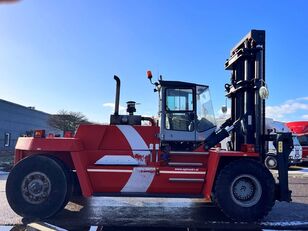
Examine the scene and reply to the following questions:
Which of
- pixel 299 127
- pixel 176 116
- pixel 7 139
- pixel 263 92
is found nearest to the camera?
pixel 263 92

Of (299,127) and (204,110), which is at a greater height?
(299,127)

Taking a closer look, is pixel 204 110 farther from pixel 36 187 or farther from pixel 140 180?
pixel 36 187

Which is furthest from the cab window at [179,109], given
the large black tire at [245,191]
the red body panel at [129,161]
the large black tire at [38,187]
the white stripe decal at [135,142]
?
the large black tire at [38,187]

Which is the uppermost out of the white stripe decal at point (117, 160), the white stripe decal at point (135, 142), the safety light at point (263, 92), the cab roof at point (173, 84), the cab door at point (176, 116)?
the cab roof at point (173, 84)

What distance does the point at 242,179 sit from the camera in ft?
27.1

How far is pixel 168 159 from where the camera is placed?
8555mm

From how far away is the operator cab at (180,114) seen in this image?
8633 millimetres

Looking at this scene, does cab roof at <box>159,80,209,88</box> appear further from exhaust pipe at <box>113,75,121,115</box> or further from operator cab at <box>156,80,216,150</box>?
exhaust pipe at <box>113,75,121,115</box>

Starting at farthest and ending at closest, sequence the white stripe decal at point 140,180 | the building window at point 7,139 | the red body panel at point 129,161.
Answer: the building window at point 7,139, the white stripe decal at point 140,180, the red body panel at point 129,161

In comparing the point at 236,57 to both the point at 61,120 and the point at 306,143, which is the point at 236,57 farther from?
the point at 61,120

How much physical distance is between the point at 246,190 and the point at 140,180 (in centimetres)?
228

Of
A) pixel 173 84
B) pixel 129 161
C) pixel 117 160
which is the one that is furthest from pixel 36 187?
pixel 173 84

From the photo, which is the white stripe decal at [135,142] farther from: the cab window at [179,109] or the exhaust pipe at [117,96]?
the cab window at [179,109]

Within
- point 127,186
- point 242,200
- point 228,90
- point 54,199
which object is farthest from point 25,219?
point 228,90
